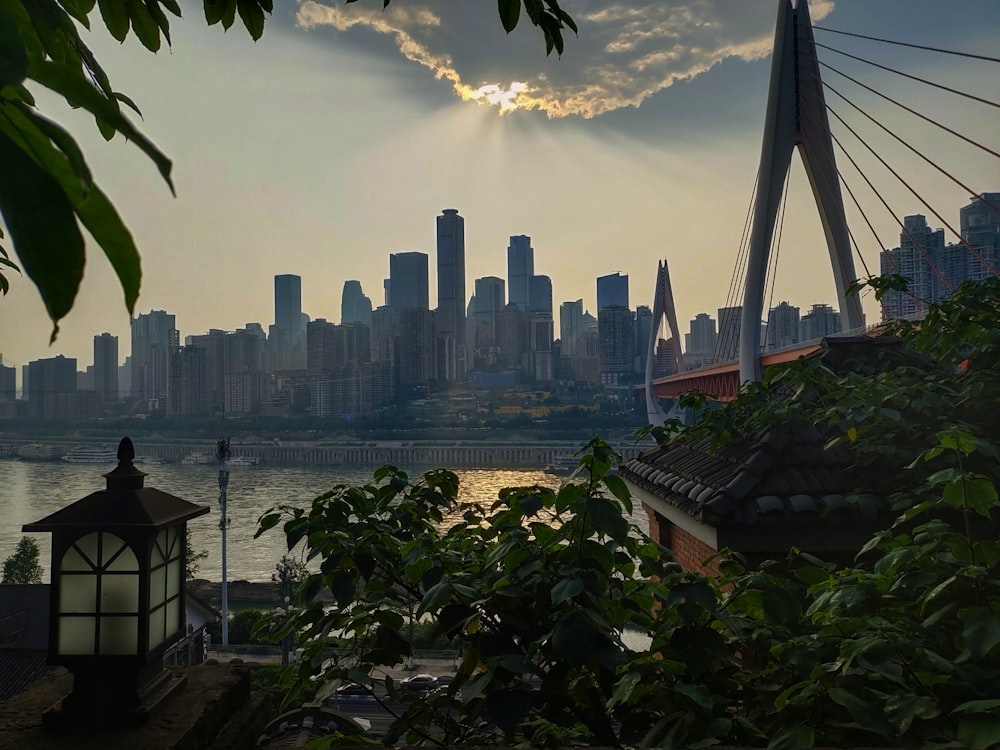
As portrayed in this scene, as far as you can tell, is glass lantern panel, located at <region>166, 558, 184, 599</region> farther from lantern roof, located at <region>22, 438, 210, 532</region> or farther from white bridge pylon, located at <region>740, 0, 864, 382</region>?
white bridge pylon, located at <region>740, 0, 864, 382</region>

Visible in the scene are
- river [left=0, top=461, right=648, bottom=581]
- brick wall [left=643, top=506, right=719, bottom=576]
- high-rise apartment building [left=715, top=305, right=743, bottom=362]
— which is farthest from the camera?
river [left=0, top=461, right=648, bottom=581]

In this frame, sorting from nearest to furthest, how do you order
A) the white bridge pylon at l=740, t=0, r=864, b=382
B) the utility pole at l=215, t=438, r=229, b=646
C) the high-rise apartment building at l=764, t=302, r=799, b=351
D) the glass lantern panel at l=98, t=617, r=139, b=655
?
the glass lantern panel at l=98, t=617, r=139, b=655 < the white bridge pylon at l=740, t=0, r=864, b=382 < the utility pole at l=215, t=438, r=229, b=646 < the high-rise apartment building at l=764, t=302, r=799, b=351

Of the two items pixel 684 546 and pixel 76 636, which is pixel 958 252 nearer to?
pixel 684 546

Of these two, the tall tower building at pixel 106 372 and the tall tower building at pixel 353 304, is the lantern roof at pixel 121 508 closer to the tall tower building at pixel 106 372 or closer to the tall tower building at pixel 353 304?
the tall tower building at pixel 106 372

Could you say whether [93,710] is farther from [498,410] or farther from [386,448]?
[498,410]

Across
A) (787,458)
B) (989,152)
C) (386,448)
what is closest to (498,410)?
(386,448)

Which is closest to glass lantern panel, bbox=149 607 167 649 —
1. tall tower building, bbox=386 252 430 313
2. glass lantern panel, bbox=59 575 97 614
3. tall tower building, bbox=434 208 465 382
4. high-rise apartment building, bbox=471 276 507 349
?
glass lantern panel, bbox=59 575 97 614

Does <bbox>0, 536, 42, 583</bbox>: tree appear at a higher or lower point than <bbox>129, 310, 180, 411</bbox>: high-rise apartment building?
lower

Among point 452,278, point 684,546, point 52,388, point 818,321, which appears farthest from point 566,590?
point 452,278
